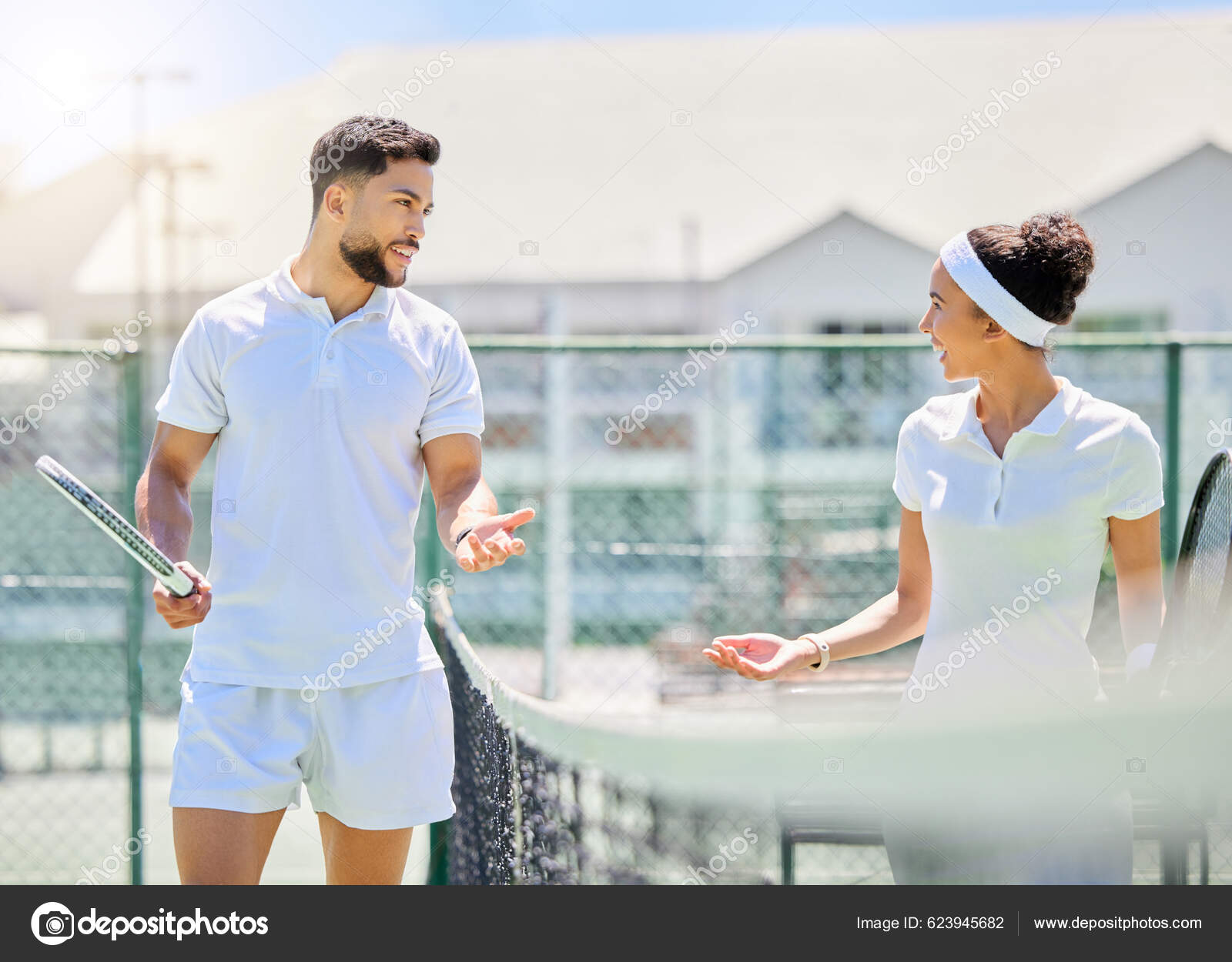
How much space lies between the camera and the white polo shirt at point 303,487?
2115mm

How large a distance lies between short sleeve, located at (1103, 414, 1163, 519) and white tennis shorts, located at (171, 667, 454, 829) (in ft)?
3.97

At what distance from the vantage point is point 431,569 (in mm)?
4062

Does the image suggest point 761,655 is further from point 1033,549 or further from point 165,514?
point 165,514

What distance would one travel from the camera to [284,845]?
511 centimetres

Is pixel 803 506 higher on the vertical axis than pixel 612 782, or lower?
higher

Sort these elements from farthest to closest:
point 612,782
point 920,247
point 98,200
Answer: point 98,200
point 920,247
point 612,782

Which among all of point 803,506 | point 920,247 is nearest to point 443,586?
point 803,506

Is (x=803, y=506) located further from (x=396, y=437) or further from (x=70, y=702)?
(x=396, y=437)

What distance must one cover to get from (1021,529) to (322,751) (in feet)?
4.12

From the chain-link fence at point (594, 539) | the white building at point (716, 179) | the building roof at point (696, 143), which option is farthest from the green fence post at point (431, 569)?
the building roof at point (696, 143)

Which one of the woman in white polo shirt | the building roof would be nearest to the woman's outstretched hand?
the woman in white polo shirt
